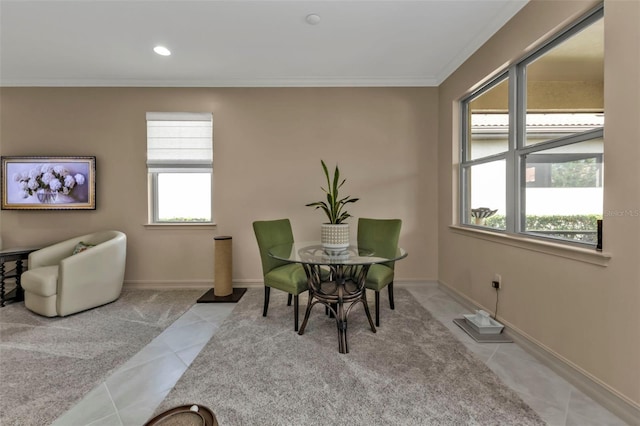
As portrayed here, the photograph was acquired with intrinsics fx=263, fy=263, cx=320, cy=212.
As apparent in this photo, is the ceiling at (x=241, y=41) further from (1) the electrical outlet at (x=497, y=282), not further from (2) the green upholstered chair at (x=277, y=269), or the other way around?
(1) the electrical outlet at (x=497, y=282)

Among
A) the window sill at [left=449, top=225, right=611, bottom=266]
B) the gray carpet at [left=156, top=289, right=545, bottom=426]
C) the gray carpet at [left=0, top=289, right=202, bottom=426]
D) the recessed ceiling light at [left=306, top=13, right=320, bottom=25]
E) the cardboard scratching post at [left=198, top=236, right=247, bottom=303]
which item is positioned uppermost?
the recessed ceiling light at [left=306, top=13, right=320, bottom=25]

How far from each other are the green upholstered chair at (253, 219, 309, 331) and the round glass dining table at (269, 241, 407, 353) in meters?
0.14

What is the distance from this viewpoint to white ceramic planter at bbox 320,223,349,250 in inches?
93.5

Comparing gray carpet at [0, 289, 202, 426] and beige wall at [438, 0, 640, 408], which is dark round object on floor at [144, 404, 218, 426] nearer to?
gray carpet at [0, 289, 202, 426]

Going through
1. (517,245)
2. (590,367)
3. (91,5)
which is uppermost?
(91,5)

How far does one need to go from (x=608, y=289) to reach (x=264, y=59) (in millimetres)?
3530

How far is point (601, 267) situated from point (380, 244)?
160cm

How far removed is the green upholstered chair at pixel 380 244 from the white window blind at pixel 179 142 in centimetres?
229

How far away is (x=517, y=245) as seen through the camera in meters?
2.19

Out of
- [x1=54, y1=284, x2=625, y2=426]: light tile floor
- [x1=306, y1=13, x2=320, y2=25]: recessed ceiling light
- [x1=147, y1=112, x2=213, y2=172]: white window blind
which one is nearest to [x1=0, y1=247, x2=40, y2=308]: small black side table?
[x1=147, y1=112, x2=213, y2=172]: white window blind

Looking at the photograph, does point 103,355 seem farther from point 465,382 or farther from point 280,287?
point 465,382

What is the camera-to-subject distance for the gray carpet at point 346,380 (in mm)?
1427

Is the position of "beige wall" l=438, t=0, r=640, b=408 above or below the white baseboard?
above

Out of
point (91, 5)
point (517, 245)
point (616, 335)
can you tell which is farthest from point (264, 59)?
point (616, 335)
